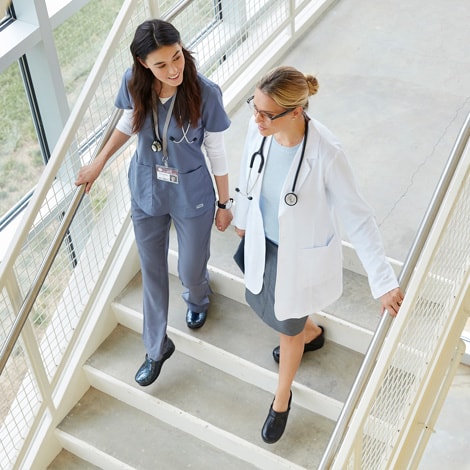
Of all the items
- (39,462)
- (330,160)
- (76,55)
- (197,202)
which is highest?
(330,160)

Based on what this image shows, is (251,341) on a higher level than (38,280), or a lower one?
lower

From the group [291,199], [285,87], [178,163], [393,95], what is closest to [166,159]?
[178,163]

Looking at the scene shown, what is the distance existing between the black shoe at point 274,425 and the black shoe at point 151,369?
0.55 metres

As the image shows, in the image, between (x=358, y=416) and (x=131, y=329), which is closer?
(x=358, y=416)

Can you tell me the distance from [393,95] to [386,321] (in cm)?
209

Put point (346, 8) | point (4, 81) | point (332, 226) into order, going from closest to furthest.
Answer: point (332, 226), point (4, 81), point (346, 8)

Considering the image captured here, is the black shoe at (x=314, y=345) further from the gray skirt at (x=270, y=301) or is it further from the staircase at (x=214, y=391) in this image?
the gray skirt at (x=270, y=301)

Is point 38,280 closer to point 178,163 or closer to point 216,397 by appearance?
point 178,163

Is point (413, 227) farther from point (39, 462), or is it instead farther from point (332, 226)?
point (39, 462)

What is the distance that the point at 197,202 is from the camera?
338 cm

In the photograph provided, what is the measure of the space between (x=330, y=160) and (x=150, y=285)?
3.63 ft

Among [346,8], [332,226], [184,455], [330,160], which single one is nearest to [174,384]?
[184,455]

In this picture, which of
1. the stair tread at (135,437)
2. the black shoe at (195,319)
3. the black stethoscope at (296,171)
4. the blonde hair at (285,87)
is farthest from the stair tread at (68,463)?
the blonde hair at (285,87)

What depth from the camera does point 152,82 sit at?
10.2 ft
